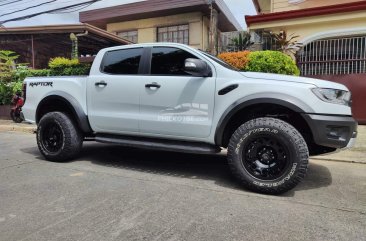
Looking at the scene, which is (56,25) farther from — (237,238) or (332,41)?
(237,238)

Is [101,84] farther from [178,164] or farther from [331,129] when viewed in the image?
[331,129]

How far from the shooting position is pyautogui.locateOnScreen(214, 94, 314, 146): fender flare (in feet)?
13.8

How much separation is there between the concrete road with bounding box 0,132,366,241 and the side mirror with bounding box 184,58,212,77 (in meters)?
1.43

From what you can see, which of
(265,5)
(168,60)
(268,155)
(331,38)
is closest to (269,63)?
(331,38)

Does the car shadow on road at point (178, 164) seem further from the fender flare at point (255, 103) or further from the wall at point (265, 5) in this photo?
the wall at point (265, 5)

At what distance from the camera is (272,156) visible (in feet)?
14.3

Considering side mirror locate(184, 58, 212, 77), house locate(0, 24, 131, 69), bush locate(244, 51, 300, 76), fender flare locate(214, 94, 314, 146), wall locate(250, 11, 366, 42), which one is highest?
house locate(0, 24, 131, 69)

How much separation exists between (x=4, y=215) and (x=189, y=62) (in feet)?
8.85

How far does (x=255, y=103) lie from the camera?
174 inches

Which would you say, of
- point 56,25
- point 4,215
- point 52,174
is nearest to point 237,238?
point 4,215

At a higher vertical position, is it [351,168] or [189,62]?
[189,62]

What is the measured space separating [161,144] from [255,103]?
147 cm

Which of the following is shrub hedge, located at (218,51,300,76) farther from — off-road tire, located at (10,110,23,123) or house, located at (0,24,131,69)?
house, located at (0,24,131,69)

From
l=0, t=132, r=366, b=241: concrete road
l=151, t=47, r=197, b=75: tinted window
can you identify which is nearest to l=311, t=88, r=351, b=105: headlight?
l=0, t=132, r=366, b=241: concrete road
